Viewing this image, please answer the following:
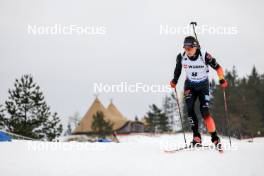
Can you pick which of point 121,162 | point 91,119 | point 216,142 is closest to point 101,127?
point 91,119

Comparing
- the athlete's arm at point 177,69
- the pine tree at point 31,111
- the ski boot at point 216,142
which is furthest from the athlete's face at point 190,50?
the pine tree at point 31,111

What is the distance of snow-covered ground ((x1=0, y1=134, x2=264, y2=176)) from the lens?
516cm

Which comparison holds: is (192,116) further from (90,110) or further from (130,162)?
(90,110)

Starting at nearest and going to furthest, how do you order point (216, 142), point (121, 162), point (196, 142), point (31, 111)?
point (121, 162) → point (216, 142) → point (196, 142) → point (31, 111)

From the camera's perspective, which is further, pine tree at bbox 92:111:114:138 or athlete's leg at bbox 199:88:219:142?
pine tree at bbox 92:111:114:138

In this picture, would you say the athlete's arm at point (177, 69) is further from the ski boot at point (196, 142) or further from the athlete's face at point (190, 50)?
the ski boot at point (196, 142)

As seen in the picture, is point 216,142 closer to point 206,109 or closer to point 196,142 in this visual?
point 196,142

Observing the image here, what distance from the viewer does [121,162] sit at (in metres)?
5.92

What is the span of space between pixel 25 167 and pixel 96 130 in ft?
122

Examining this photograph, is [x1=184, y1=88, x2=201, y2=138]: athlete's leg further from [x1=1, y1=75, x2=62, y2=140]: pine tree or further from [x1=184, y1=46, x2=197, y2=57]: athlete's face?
[x1=1, y1=75, x2=62, y2=140]: pine tree

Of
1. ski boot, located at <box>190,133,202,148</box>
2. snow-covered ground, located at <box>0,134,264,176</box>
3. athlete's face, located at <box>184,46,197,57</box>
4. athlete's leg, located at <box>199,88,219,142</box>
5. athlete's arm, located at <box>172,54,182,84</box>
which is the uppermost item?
athlete's face, located at <box>184,46,197,57</box>

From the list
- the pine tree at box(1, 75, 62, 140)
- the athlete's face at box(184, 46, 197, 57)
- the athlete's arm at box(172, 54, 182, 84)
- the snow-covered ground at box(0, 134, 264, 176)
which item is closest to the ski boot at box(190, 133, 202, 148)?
the snow-covered ground at box(0, 134, 264, 176)

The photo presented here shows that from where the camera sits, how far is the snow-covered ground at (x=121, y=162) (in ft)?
16.9

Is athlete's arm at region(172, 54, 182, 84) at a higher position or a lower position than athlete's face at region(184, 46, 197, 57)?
lower
